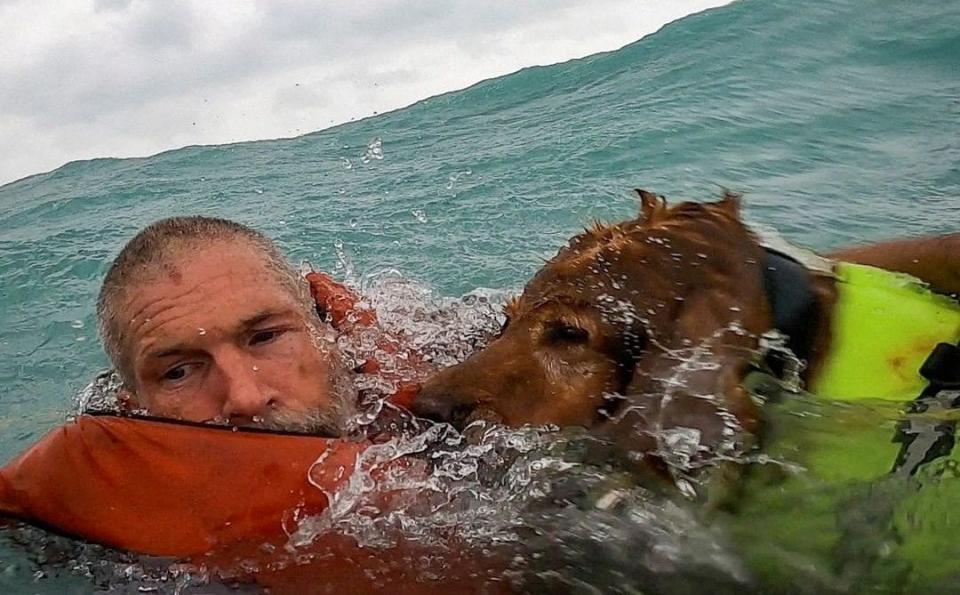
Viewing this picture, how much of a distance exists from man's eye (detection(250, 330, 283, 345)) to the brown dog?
2.96ft

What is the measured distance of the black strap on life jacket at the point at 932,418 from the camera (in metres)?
2.16

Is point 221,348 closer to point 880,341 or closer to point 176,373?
point 176,373

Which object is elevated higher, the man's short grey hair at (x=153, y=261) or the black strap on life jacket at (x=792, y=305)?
the man's short grey hair at (x=153, y=261)

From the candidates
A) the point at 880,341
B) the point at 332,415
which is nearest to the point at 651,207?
the point at 880,341

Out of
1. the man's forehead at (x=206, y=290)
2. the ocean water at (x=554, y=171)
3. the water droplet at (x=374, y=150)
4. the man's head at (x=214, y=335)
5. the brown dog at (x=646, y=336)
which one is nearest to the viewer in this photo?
the brown dog at (x=646, y=336)

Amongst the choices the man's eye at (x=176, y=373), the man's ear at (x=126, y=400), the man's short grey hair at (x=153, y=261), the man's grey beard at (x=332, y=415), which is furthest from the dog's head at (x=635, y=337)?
the man's ear at (x=126, y=400)

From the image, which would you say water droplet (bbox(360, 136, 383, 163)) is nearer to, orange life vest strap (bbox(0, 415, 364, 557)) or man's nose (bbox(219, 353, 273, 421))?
man's nose (bbox(219, 353, 273, 421))

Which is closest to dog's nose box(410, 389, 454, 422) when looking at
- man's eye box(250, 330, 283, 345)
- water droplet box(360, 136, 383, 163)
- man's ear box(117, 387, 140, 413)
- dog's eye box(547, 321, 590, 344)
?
dog's eye box(547, 321, 590, 344)

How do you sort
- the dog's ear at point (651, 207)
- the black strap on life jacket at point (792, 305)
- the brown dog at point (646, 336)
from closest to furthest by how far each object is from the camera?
1. the brown dog at point (646, 336)
2. the black strap on life jacket at point (792, 305)
3. the dog's ear at point (651, 207)

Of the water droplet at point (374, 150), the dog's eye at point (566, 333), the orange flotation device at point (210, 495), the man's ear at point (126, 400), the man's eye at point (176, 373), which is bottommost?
the orange flotation device at point (210, 495)

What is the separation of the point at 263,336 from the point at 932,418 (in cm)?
221

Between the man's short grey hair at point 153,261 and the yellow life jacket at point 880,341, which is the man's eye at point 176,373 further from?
the yellow life jacket at point 880,341

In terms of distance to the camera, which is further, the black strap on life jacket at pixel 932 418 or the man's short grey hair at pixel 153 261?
the man's short grey hair at pixel 153 261

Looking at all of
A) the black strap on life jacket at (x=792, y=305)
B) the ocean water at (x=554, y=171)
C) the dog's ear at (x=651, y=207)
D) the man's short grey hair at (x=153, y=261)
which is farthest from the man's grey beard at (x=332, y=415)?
the black strap on life jacket at (x=792, y=305)
